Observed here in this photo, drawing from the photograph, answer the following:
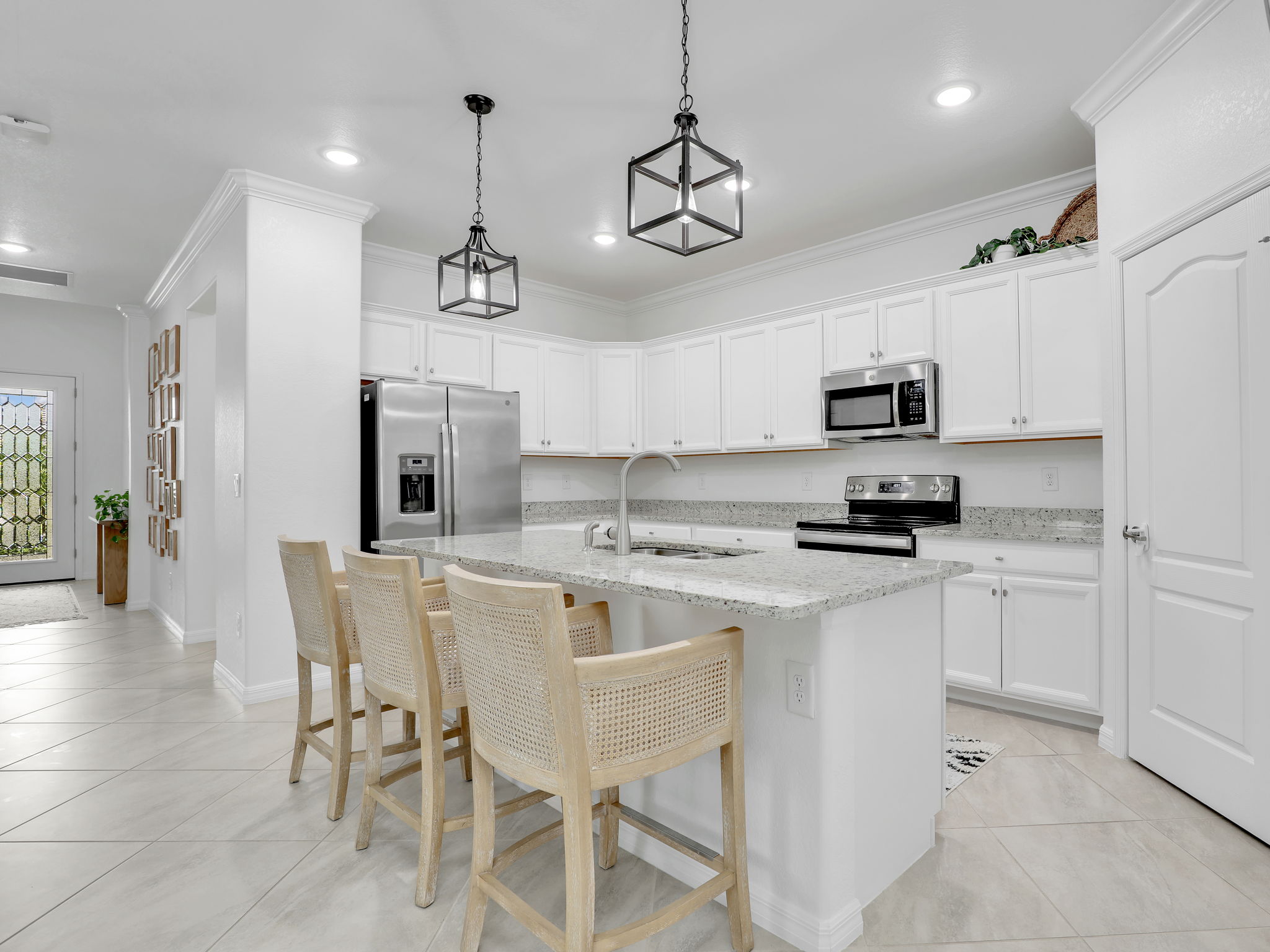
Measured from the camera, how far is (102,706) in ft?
11.3

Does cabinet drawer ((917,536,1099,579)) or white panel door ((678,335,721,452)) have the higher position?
white panel door ((678,335,721,452))

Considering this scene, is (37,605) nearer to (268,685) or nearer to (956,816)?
(268,685)

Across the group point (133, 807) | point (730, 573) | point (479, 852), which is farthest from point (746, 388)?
point (133, 807)

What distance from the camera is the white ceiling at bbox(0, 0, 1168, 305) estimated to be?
233cm

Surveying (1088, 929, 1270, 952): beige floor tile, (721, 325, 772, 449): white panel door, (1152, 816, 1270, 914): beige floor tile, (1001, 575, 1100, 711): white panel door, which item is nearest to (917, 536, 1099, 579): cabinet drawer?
(1001, 575, 1100, 711): white panel door

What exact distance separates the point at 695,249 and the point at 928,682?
1.44 meters

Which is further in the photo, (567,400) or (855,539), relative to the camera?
(567,400)

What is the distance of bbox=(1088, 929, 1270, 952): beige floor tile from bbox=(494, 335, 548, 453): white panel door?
3.97 metres

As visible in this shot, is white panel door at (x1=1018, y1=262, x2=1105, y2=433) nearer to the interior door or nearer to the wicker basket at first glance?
the wicker basket

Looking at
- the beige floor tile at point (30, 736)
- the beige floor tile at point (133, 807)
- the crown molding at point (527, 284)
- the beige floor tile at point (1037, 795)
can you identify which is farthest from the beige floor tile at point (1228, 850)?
the crown molding at point (527, 284)

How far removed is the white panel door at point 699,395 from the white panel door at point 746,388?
0.08 m

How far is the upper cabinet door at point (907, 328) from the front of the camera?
372 cm

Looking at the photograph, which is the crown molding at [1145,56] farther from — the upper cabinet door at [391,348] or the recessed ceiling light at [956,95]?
the upper cabinet door at [391,348]

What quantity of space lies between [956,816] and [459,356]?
150 inches
